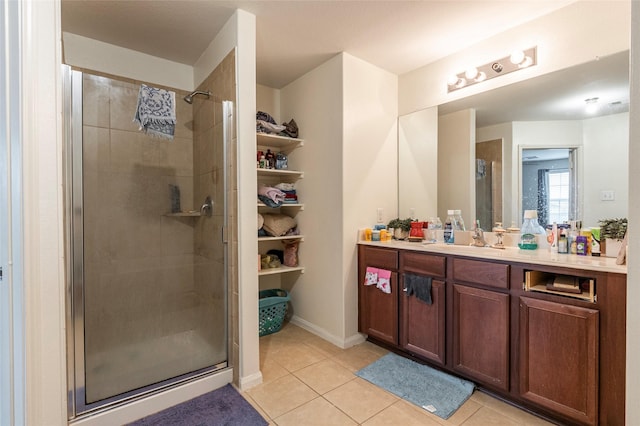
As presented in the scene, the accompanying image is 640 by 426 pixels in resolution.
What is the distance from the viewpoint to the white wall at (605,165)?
174cm

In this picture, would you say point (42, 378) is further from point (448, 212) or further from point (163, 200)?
point (448, 212)

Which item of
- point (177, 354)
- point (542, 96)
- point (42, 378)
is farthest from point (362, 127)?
point (42, 378)

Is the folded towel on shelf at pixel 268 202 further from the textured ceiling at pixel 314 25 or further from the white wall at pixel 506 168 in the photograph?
the white wall at pixel 506 168

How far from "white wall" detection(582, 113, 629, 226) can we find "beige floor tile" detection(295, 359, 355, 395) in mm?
1839

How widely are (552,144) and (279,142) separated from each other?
2141mm

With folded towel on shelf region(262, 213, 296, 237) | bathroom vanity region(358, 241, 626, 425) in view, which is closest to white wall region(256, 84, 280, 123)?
folded towel on shelf region(262, 213, 296, 237)

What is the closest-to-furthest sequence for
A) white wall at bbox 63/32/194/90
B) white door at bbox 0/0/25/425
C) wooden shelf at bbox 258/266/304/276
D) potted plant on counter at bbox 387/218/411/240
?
white door at bbox 0/0/25/425 → white wall at bbox 63/32/194/90 → potted plant on counter at bbox 387/218/411/240 → wooden shelf at bbox 258/266/304/276

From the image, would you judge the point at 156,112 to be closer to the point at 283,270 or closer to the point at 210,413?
the point at 283,270

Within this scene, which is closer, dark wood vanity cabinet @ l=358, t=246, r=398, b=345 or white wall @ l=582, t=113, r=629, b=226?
white wall @ l=582, t=113, r=629, b=226

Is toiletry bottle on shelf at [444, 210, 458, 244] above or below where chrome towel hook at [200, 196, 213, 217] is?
below

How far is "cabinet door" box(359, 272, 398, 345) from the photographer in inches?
92.0

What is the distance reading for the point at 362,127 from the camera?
2.62 metres

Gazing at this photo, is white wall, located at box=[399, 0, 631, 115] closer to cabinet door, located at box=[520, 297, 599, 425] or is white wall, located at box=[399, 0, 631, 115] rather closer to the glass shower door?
cabinet door, located at box=[520, 297, 599, 425]

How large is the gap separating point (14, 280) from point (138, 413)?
1.03 metres
